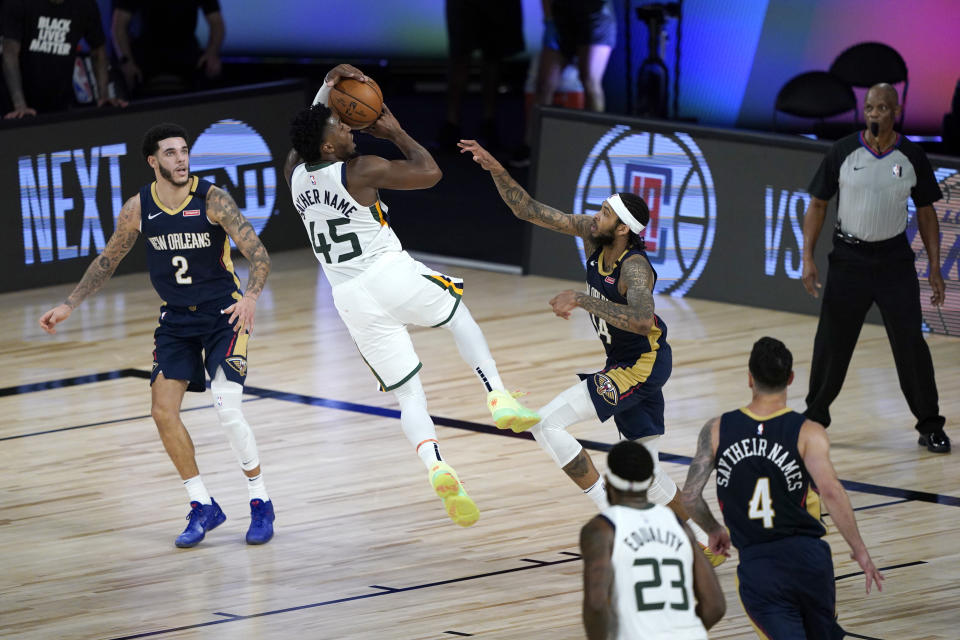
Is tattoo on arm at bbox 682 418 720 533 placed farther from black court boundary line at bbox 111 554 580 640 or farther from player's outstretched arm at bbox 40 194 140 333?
player's outstretched arm at bbox 40 194 140 333

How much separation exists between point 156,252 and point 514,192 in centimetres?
185

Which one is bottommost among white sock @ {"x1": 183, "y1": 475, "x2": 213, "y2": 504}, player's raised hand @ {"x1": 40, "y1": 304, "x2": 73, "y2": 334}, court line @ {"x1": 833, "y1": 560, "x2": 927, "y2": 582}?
court line @ {"x1": 833, "y1": 560, "x2": 927, "y2": 582}

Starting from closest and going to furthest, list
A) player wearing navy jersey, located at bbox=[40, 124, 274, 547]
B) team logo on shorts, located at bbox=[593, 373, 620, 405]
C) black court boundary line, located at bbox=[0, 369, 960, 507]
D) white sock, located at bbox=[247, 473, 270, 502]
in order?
team logo on shorts, located at bbox=[593, 373, 620, 405], player wearing navy jersey, located at bbox=[40, 124, 274, 547], white sock, located at bbox=[247, 473, 270, 502], black court boundary line, located at bbox=[0, 369, 960, 507]

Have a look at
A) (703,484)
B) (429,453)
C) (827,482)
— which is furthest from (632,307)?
(827,482)

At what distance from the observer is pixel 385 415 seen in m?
10.5

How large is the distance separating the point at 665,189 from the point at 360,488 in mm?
5236

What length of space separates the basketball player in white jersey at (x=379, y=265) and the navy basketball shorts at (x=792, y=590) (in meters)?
1.98

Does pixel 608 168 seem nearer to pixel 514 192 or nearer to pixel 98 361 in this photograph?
pixel 98 361

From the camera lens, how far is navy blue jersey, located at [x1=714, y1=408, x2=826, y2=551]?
5.48 meters

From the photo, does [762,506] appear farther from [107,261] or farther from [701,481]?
[107,261]

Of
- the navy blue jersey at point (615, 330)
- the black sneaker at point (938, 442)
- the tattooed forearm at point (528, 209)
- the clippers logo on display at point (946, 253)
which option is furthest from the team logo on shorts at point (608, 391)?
the clippers logo on display at point (946, 253)

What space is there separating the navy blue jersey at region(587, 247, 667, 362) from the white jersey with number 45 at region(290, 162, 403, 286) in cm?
99

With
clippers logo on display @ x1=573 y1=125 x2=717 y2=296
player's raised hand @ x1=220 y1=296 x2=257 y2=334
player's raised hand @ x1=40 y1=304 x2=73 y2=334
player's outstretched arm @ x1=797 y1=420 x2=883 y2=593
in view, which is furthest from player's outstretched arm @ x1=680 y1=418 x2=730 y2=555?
clippers logo on display @ x1=573 y1=125 x2=717 y2=296

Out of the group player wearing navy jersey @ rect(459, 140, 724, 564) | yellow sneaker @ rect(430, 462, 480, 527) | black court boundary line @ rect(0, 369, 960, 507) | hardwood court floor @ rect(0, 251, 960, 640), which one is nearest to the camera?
hardwood court floor @ rect(0, 251, 960, 640)
